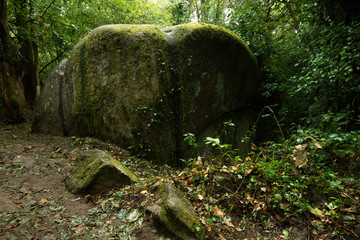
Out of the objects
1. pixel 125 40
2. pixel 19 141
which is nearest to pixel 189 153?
pixel 125 40

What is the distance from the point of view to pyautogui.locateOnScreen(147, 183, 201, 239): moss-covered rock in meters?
1.77

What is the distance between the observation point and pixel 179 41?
4496 mm

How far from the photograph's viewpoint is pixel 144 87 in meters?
4.22

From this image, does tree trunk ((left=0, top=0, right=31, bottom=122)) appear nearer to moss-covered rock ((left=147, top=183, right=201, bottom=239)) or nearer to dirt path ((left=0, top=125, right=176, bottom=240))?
dirt path ((left=0, top=125, right=176, bottom=240))

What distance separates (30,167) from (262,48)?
7156 millimetres

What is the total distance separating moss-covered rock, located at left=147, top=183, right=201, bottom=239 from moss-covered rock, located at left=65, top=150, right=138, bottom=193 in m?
0.93

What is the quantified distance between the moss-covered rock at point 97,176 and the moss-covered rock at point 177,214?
0.93m

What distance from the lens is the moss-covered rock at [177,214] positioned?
177cm

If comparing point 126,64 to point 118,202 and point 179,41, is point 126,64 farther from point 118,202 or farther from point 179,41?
point 118,202

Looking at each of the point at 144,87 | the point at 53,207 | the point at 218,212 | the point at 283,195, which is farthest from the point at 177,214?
the point at 144,87

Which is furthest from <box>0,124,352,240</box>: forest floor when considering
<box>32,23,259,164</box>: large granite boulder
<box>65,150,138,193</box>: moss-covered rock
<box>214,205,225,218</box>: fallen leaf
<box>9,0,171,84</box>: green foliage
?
<box>9,0,171,84</box>: green foliage

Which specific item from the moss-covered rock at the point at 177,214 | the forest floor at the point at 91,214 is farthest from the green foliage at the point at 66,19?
the moss-covered rock at the point at 177,214

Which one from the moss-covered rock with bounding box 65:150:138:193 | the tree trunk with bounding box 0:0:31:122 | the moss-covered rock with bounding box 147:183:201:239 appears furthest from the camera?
the tree trunk with bounding box 0:0:31:122

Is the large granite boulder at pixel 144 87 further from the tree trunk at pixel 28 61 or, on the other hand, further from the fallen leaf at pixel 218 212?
the tree trunk at pixel 28 61
